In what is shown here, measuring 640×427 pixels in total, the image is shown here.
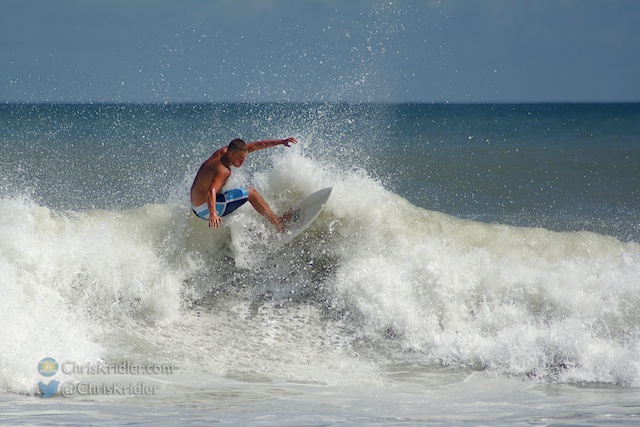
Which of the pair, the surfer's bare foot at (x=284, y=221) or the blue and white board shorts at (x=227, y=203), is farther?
the surfer's bare foot at (x=284, y=221)

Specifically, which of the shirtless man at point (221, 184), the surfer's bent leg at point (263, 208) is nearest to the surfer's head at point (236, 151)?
the shirtless man at point (221, 184)

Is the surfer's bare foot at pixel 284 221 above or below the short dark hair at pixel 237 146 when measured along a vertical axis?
below

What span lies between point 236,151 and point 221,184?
0.34 metres

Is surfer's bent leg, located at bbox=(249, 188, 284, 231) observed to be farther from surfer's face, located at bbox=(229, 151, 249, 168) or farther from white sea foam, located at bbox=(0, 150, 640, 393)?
surfer's face, located at bbox=(229, 151, 249, 168)

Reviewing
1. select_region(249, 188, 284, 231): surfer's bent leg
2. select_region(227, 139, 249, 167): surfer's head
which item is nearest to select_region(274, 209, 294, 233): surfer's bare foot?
select_region(249, 188, 284, 231): surfer's bent leg

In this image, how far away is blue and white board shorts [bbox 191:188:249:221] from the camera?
7113mm

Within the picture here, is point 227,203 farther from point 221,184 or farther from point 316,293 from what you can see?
point 316,293

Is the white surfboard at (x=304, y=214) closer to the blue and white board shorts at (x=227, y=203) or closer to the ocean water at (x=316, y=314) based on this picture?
the ocean water at (x=316, y=314)

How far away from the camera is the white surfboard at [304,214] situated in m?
7.58

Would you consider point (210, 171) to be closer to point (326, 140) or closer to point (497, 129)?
point (326, 140)

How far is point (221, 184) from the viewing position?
22.7 ft

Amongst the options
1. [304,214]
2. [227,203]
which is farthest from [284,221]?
[227,203]

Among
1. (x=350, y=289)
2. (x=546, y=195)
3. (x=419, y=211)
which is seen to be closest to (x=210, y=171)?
(x=350, y=289)

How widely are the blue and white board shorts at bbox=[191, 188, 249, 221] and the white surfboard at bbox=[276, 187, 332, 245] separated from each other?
616mm
